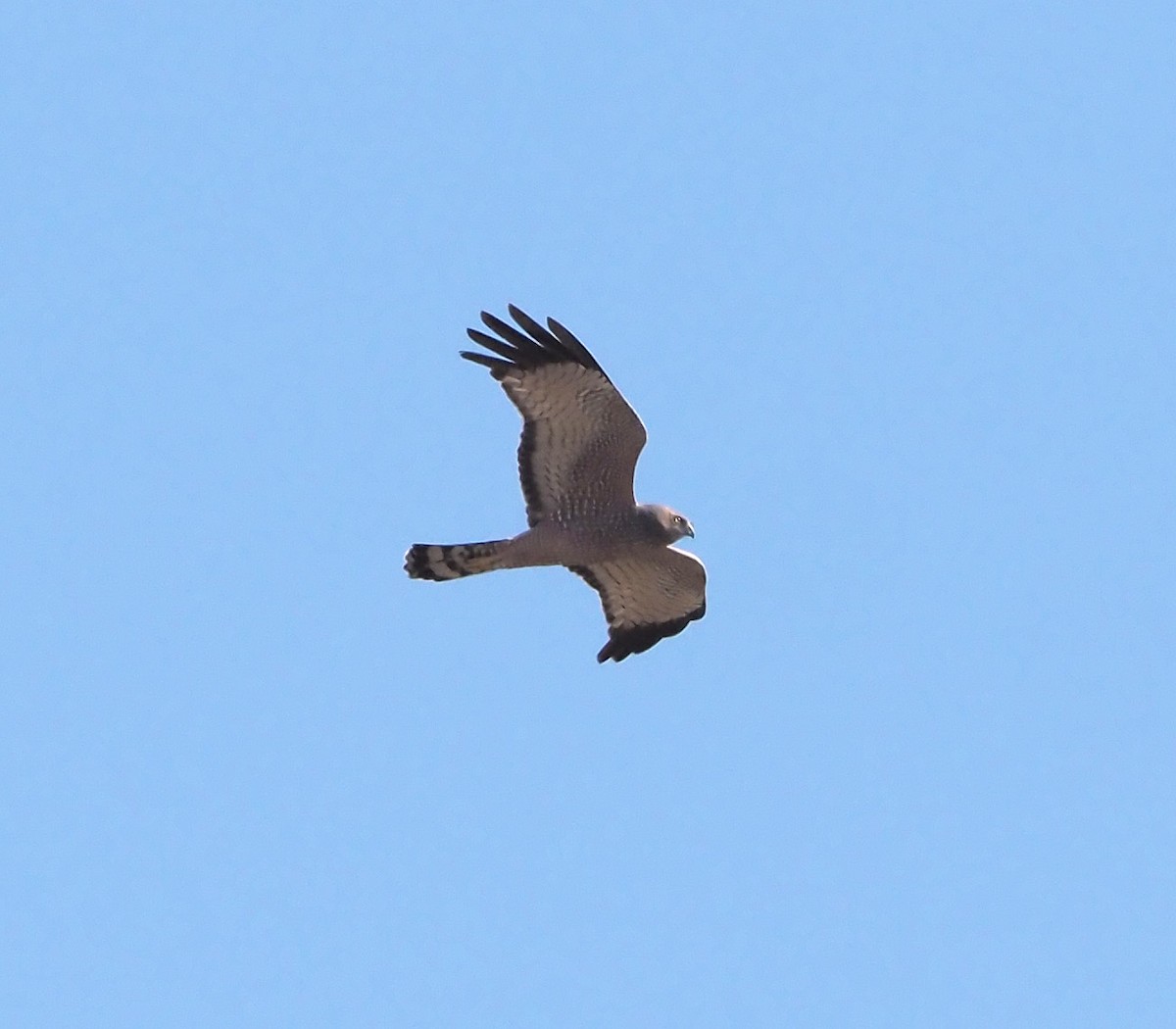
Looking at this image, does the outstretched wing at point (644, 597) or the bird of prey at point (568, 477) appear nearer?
the bird of prey at point (568, 477)

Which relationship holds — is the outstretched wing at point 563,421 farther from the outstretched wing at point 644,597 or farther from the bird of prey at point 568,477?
the outstretched wing at point 644,597

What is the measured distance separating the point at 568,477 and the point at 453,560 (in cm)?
112

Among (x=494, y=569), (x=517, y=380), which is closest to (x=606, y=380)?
→ (x=517, y=380)

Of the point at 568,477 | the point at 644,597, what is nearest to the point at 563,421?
the point at 568,477

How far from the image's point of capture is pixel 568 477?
1870cm

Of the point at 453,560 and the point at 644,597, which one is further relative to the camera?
the point at 644,597

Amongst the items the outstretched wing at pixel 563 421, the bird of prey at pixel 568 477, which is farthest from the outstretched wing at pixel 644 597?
the outstretched wing at pixel 563 421

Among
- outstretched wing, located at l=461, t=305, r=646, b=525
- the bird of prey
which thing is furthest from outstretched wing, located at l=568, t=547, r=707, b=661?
outstretched wing, located at l=461, t=305, r=646, b=525

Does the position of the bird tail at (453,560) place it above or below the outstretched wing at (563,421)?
below

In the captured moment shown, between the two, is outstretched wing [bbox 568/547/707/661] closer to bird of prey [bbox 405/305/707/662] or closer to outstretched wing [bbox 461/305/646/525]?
bird of prey [bbox 405/305/707/662]

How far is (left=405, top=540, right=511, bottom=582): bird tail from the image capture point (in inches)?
738

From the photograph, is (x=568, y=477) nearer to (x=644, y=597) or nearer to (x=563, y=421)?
(x=563, y=421)

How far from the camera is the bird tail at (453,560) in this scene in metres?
18.7

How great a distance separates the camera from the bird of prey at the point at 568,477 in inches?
715
